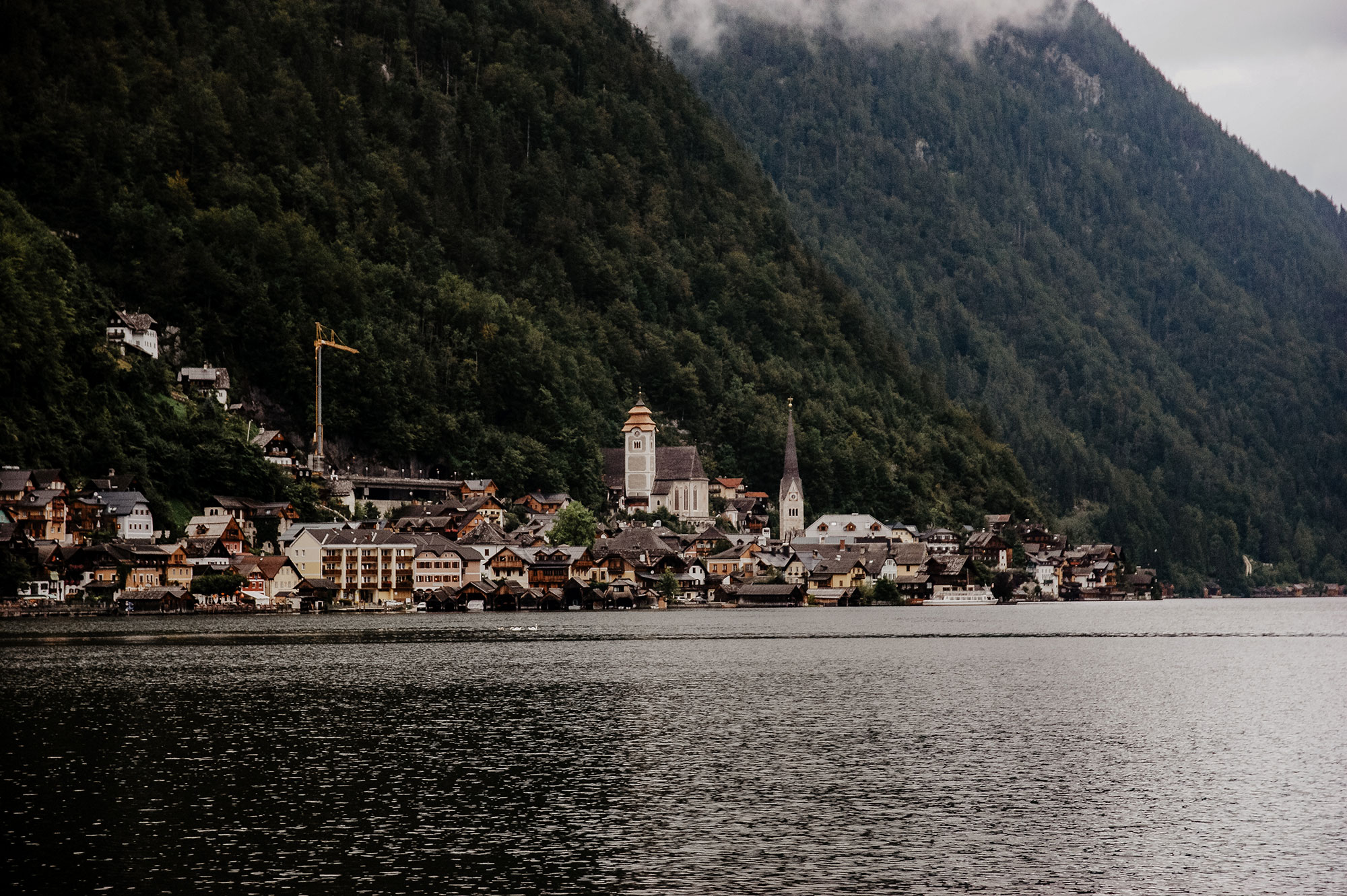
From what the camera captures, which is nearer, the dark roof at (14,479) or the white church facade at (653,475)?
the dark roof at (14,479)

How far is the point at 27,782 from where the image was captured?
3559 centimetres

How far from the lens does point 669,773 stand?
37438mm

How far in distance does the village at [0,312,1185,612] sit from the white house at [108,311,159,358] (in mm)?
196

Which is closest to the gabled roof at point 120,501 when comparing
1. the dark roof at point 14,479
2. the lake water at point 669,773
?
the dark roof at point 14,479

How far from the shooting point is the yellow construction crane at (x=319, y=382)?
150 m

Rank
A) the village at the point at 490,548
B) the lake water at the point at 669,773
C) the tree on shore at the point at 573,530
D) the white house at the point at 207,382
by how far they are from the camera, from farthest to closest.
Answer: the tree on shore at the point at 573,530 → the white house at the point at 207,382 → the village at the point at 490,548 → the lake water at the point at 669,773

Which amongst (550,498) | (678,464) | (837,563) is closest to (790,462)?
(678,464)

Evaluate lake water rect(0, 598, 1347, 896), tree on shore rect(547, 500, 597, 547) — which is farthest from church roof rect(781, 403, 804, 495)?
lake water rect(0, 598, 1347, 896)

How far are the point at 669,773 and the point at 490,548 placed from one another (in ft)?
330

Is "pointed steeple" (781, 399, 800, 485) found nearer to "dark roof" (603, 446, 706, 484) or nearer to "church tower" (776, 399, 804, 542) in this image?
"church tower" (776, 399, 804, 542)

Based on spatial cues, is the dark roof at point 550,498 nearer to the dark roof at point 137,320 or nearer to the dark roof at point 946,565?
the dark roof at point 946,565

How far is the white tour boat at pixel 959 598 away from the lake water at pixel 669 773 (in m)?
85.4

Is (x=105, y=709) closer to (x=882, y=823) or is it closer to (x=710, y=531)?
(x=882, y=823)

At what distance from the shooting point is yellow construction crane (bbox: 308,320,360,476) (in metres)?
150
